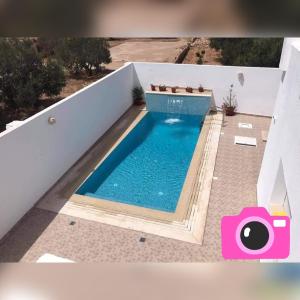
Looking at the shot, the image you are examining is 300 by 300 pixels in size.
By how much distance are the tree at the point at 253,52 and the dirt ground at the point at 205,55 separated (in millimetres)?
2249

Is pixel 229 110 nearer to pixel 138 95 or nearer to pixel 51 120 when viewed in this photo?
pixel 138 95

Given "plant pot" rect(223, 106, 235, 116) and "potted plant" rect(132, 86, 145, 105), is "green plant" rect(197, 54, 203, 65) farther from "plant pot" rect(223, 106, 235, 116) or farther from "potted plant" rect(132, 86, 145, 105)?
"plant pot" rect(223, 106, 235, 116)

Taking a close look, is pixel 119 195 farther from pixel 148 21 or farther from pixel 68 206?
pixel 148 21

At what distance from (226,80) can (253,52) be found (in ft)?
25.2

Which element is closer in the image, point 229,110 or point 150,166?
point 150,166

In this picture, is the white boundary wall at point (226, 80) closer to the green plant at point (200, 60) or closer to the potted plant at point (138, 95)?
the potted plant at point (138, 95)

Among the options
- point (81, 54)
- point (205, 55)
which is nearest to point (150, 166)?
point (81, 54)

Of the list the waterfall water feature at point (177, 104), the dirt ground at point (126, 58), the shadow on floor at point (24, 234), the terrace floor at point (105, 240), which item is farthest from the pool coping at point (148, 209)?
the dirt ground at point (126, 58)

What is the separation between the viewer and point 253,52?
21.4 metres

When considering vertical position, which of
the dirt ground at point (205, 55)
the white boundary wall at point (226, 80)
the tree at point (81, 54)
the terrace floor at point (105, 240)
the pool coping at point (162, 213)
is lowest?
the terrace floor at point (105, 240)

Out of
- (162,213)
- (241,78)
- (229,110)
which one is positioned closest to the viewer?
(162,213)

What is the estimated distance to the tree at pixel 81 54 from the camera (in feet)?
70.3

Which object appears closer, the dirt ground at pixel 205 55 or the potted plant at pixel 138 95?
the potted plant at pixel 138 95

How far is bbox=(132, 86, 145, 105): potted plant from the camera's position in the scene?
57.4 feet
